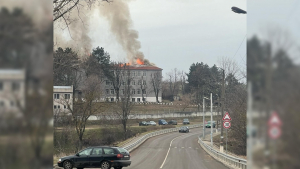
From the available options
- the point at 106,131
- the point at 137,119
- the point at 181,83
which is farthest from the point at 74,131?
the point at 181,83

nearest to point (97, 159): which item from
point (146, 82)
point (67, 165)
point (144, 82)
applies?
point (67, 165)

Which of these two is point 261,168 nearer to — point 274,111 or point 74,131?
point 274,111

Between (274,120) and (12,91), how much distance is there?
8.42 feet

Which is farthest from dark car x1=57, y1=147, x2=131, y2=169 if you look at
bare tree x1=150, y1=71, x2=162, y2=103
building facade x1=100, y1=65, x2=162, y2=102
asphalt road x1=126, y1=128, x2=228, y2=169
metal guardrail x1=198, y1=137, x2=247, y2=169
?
bare tree x1=150, y1=71, x2=162, y2=103

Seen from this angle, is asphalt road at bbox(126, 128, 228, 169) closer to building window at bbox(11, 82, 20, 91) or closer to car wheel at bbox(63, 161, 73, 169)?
car wheel at bbox(63, 161, 73, 169)

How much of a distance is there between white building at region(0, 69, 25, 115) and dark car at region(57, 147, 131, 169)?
44.6 ft

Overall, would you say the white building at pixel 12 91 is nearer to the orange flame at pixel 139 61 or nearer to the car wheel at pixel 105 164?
the car wheel at pixel 105 164

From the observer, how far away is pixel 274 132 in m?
3.06

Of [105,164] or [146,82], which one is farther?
[146,82]

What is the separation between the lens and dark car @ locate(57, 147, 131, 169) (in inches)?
664

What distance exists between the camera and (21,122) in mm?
3682

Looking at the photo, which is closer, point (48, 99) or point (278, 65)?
point (278, 65)

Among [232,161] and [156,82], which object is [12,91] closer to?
[232,161]

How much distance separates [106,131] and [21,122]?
4468 centimetres
